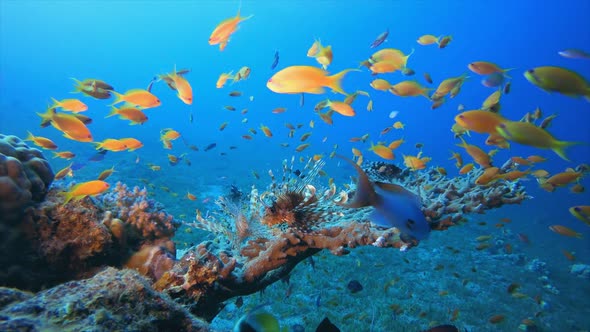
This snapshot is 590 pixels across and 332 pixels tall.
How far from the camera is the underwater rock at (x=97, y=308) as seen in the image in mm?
1435

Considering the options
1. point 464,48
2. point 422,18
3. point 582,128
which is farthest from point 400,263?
point 464,48

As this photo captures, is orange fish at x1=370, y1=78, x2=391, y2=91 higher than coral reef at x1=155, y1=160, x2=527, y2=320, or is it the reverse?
orange fish at x1=370, y1=78, x2=391, y2=91

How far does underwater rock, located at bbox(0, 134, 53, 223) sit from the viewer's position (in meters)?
2.79

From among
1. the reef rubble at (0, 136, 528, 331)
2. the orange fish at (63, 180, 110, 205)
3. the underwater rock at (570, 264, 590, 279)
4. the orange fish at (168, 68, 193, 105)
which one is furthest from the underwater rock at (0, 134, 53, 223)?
the underwater rock at (570, 264, 590, 279)

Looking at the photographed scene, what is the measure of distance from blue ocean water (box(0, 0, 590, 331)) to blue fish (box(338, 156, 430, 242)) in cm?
170

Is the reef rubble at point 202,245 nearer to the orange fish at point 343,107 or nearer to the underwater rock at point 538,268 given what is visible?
the orange fish at point 343,107

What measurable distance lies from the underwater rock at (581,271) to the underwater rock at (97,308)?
16654 mm

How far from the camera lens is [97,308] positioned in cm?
164

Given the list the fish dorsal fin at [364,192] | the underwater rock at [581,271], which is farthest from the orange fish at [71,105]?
the underwater rock at [581,271]

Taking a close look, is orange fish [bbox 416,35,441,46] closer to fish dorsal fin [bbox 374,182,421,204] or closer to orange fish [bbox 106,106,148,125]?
fish dorsal fin [bbox 374,182,421,204]

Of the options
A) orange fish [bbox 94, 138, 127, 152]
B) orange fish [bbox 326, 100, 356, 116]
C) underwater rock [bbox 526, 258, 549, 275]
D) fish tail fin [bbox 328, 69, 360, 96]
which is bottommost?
underwater rock [bbox 526, 258, 549, 275]

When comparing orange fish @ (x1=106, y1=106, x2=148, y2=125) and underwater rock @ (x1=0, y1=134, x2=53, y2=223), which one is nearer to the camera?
underwater rock @ (x1=0, y1=134, x2=53, y2=223)

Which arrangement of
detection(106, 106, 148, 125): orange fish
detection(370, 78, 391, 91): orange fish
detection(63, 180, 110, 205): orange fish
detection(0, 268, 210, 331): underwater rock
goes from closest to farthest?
detection(0, 268, 210, 331): underwater rock → detection(63, 180, 110, 205): orange fish → detection(106, 106, 148, 125): orange fish → detection(370, 78, 391, 91): orange fish

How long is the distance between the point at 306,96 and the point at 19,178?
132 m
